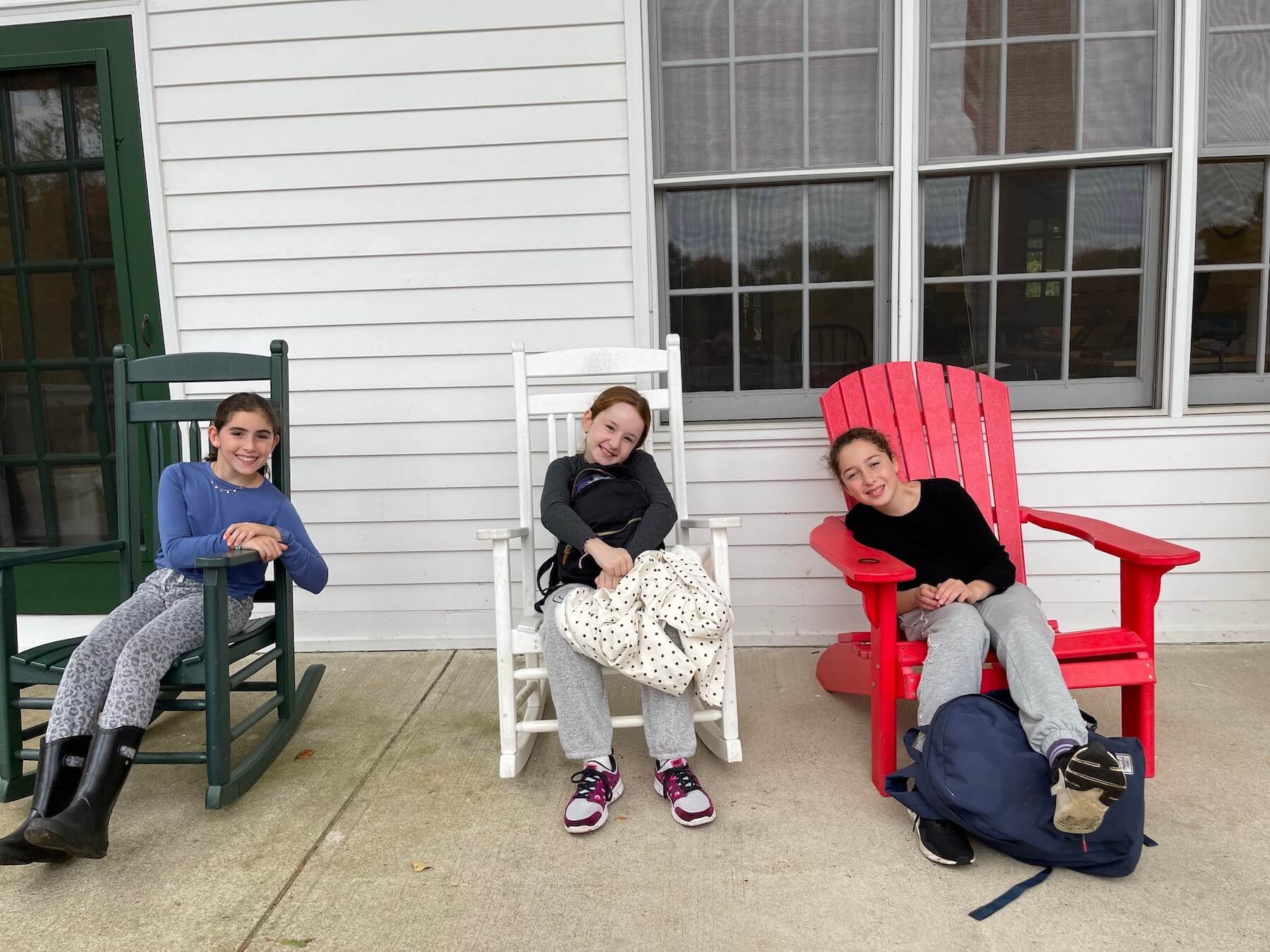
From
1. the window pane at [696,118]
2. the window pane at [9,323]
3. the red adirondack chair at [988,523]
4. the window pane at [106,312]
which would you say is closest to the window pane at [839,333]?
the red adirondack chair at [988,523]

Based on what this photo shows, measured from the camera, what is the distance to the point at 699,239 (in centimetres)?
295

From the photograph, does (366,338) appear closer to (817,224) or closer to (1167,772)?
(817,224)

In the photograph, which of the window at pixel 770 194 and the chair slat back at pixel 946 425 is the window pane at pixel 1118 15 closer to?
the window at pixel 770 194

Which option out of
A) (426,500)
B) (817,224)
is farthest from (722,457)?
(426,500)

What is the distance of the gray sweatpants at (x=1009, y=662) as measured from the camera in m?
1.71

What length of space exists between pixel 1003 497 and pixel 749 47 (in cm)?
173

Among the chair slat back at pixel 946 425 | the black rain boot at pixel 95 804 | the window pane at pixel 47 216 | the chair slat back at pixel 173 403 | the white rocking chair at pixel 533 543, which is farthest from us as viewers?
the window pane at pixel 47 216

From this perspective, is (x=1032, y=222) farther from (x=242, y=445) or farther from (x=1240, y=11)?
(x=242, y=445)

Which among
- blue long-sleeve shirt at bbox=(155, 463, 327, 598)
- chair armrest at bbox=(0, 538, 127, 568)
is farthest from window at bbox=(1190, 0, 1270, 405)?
chair armrest at bbox=(0, 538, 127, 568)

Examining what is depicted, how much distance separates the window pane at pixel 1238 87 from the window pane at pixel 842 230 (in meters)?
1.14

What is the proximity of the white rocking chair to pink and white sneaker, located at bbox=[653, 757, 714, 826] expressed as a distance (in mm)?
133

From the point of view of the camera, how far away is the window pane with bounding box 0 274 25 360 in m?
3.08

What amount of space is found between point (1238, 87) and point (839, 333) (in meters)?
1.52

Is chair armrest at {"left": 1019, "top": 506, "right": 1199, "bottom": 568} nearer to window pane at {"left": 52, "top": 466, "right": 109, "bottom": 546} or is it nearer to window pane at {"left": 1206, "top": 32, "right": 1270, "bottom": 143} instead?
window pane at {"left": 1206, "top": 32, "right": 1270, "bottom": 143}
